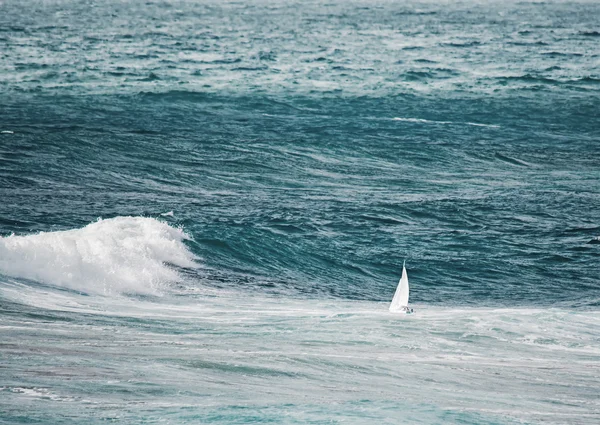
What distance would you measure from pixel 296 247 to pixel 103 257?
417 centimetres

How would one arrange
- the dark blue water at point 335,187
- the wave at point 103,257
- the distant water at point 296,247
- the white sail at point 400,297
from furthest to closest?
the dark blue water at point 335,187 → the wave at point 103,257 → the white sail at point 400,297 → the distant water at point 296,247

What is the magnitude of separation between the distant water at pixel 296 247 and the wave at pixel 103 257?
0.17 ft

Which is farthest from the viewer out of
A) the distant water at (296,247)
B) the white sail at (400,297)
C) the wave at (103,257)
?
the wave at (103,257)

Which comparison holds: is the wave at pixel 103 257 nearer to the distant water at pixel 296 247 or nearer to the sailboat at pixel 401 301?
the distant water at pixel 296 247

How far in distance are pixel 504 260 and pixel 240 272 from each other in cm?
533

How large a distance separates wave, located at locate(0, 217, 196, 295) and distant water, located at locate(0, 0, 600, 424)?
0.17 feet

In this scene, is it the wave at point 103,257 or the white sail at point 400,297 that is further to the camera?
the wave at point 103,257

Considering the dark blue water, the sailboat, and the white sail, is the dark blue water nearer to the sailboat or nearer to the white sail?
the sailboat

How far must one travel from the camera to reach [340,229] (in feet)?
75.7

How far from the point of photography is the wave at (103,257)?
18594 millimetres

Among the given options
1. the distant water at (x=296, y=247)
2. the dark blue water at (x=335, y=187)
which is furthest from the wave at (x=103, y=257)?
the dark blue water at (x=335, y=187)

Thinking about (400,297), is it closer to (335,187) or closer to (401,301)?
(401,301)

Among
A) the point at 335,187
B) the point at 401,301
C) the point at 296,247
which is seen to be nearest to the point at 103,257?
the point at 296,247

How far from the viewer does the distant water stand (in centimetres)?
1302
